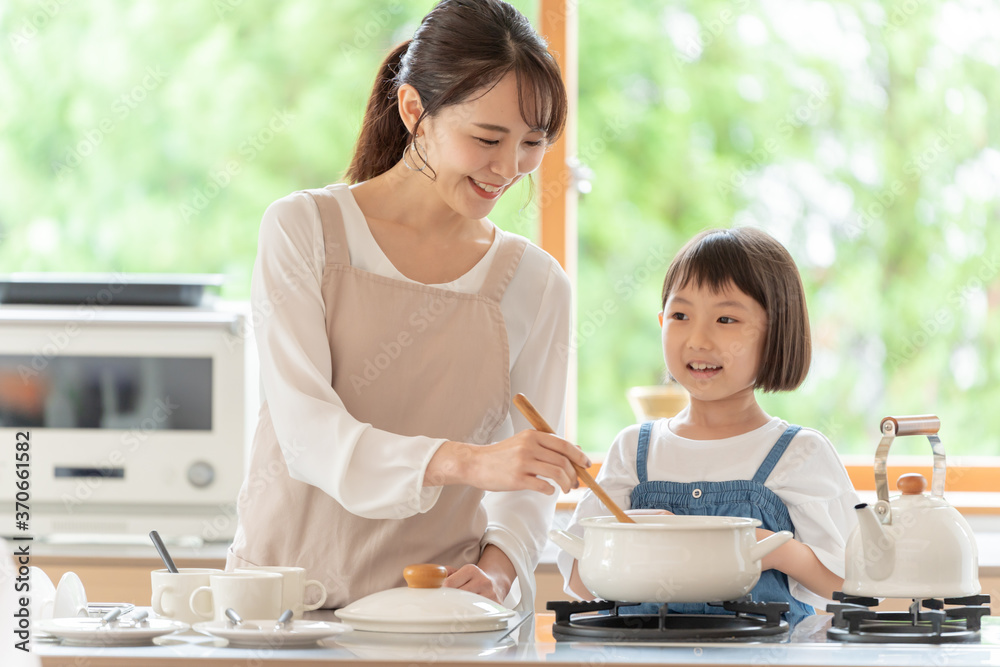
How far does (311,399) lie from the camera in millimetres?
1176

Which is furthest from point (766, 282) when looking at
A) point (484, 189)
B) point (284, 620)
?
point (284, 620)

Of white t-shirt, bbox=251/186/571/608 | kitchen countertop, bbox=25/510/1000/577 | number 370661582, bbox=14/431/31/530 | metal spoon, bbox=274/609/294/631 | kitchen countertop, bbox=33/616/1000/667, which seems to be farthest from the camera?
number 370661582, bbox=14/431/31/530

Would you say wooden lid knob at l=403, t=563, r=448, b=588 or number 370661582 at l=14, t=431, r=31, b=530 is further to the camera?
number 370661582 at l=14, t=431, r=31, b=530

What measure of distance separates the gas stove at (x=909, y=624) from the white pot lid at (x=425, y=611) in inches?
11.7

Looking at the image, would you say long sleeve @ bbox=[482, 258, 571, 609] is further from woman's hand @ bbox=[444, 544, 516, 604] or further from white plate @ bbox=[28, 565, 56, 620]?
white plate @ bbox=[28, 565, 56, 620]

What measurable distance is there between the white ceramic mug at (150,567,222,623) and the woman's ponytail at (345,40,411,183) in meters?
0.66

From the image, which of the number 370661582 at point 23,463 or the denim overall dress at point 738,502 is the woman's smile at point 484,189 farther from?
the number 370661582 at point 23,463

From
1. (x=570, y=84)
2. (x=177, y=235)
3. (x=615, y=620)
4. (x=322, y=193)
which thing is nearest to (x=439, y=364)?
(x=322, y=193)

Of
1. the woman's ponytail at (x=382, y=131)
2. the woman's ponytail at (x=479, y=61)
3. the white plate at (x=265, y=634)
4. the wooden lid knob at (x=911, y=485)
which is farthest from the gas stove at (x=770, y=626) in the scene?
the woman's ponytail at (x=382, y=131)

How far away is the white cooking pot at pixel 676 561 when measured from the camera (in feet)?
3.06

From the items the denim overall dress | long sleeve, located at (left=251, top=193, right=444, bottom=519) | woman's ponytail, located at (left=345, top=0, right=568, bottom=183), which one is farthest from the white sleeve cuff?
woman's ponytail, located at (left=345, top=0, right=568, bottom=183)

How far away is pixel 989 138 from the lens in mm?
2719

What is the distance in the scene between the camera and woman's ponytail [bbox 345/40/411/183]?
145 centimetres

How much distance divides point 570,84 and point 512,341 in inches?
51.6
